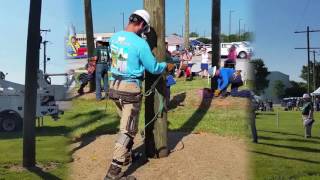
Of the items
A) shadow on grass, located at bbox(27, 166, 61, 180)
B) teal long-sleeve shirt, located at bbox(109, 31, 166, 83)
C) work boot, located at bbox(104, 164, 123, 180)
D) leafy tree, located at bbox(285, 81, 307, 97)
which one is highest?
teal long-sleeve shirt, located at bbox(109, 31, 166, 83)

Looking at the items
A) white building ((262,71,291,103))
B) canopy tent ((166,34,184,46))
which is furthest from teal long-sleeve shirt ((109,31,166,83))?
canopy tent ((166,34,184,46))

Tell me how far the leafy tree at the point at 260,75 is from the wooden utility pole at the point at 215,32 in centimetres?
360

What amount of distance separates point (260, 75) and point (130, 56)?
1180mm

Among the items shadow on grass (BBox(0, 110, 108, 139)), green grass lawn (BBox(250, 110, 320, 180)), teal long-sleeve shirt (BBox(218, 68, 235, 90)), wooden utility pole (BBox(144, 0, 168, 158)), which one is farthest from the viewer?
teal long-sleeve shirt (BBox(218, 68, 235, 90))

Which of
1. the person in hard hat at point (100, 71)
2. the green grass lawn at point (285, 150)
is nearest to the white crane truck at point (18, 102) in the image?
the person in hard hat at point (100, 71)

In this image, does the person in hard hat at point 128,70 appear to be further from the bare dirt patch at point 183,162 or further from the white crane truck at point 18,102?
the white crane truck at point 18,102

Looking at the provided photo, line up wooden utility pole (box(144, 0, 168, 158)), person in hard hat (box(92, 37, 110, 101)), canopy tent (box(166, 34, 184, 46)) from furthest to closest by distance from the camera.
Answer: canopy tent (box(166, 34, 184, 46)) < person in hard hat (box(92, 37, 110, 101)) < wooden utility pole (box(144, 0, 168, 158))

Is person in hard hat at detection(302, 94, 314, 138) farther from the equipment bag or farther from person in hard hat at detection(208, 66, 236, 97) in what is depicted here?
person in hard hat at detection(208, 66, 236, 97)

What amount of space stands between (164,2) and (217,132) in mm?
1714

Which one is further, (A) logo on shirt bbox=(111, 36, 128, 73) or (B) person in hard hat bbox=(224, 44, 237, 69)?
(B) person in hard hat bbox=(224, 44, 237, 69)

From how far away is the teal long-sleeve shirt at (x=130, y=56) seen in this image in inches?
175

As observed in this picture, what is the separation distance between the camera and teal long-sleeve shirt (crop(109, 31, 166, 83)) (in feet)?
14.6

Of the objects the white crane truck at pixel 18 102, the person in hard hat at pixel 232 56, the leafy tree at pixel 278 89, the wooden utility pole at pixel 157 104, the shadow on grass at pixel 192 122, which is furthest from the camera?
the white crane truck at pixel 18 102

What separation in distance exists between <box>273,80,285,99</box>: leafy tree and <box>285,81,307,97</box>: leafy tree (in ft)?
0.11
